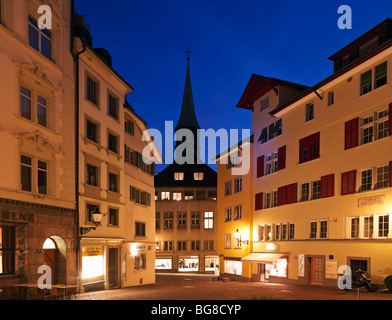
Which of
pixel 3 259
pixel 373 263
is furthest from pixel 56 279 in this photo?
pixel 373 263

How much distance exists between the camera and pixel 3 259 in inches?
646

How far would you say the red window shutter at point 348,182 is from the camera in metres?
24.7

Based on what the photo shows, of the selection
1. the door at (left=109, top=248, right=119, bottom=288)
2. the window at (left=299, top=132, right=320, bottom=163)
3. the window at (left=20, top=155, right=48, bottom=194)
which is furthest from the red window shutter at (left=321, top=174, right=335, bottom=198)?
the window at (left=20, top=155, right=48, bottom=194)

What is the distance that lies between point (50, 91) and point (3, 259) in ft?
27.6

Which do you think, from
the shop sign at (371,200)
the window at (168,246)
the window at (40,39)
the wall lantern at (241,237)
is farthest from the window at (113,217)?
the window at (168,246)

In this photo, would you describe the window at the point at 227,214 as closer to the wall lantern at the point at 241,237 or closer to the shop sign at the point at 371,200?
the wall lantern at the point at 241,237

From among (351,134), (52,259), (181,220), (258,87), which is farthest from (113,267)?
(181,220)

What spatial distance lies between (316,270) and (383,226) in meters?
7.19

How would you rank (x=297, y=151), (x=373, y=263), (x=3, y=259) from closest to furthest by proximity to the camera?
(x=3, y=259) < (x=373, y=263) < (x=297, y=151)

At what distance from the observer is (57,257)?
20688 mm

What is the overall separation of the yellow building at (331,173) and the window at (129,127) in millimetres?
11928

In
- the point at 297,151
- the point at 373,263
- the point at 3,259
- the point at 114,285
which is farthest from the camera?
the point at 297,151

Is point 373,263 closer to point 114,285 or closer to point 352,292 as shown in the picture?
point 352,292

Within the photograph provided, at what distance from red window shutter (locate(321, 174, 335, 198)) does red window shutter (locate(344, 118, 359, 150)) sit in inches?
95.2
